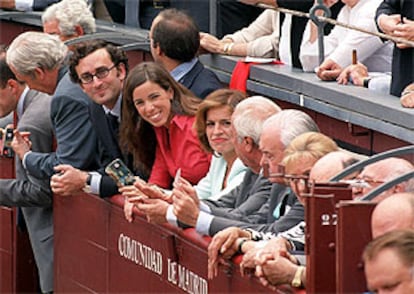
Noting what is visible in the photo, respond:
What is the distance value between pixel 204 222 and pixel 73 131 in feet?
7.00

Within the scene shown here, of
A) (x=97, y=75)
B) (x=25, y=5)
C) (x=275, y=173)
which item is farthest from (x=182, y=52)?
(x=25, y=5)

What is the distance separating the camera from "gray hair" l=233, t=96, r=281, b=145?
7707mm

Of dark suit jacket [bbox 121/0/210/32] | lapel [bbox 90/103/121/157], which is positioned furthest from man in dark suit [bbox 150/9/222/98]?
dark suit jacket [bbox 121/0/210/32]

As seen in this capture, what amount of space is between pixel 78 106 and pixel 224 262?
2562mm

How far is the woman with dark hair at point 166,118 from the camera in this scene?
885 centimetres

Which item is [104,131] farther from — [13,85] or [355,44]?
[355,44]

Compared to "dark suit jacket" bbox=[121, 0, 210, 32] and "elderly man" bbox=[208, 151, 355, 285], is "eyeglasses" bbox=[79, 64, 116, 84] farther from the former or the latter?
"elderly man" bbox=[208, 151, 355, 285]

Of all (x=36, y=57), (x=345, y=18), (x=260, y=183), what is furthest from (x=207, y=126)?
(x=36, y=57)

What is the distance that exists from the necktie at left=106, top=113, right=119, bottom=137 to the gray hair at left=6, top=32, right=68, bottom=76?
72 centimetres

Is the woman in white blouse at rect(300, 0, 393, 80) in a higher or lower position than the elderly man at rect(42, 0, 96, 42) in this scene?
higher

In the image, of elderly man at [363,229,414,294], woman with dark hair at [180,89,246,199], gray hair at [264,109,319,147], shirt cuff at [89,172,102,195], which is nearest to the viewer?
elderly man at [363,229,414,294]

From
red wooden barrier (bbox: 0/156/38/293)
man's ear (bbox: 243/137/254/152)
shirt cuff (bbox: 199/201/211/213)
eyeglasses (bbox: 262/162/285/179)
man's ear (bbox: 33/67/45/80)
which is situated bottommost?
red wooden barrier (bbox: 0/156/38/293)

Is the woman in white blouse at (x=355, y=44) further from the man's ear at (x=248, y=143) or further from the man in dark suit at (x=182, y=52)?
the man's ear at (x=248, y=143)

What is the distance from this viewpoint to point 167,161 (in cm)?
902
